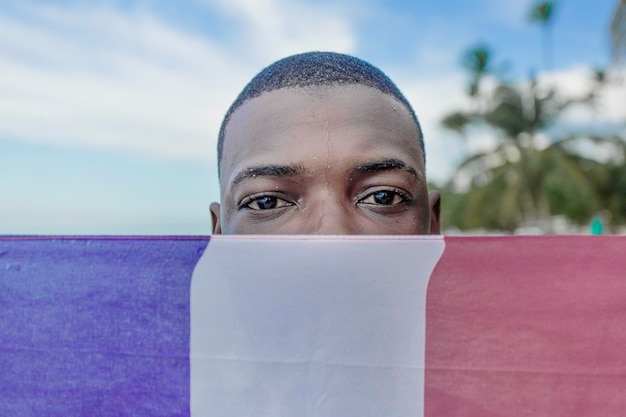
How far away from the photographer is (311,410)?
116 cm

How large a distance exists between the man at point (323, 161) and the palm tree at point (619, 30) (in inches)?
260

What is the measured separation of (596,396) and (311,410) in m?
0.55

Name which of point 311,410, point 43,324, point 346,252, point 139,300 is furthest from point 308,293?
point 43,324

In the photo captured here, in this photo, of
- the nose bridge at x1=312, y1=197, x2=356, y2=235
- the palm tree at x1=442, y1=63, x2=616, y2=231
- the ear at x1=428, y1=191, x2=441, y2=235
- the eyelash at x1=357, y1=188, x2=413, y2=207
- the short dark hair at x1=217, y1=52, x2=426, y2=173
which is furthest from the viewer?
the palm tree at x1=442, y1=63, x2=616, y2=231

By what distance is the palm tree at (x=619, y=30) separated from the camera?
23.5 feet

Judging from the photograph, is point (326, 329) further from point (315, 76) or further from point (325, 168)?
point (315, 76)

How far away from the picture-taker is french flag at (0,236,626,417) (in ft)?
3.73

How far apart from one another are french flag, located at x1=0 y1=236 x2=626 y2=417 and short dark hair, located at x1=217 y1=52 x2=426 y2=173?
761mm

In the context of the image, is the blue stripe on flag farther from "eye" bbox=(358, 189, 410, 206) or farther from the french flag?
"eye" bbox=(358, 189, 410, 206)

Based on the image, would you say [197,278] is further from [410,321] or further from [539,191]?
[539,191]

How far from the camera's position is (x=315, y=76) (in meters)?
1.84

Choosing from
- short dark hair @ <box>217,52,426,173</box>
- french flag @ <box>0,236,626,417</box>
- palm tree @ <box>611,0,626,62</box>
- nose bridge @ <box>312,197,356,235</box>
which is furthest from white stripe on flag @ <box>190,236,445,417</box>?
palm tree @ <box>611,0,626,62</box>

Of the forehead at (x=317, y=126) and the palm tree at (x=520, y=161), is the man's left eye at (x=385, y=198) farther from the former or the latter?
the palm tree at (x=520, y=161)

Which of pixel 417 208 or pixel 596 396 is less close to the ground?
pixel 417 208
